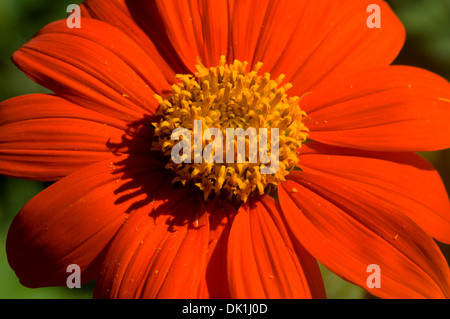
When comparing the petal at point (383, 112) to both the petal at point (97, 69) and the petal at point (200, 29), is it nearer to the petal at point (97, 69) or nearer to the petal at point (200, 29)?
the petal at point (200, 29)

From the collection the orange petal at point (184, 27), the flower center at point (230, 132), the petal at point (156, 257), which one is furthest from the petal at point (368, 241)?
the orange petal at point (184, 27)

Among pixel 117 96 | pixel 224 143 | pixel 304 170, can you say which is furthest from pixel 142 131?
pixel 304 170

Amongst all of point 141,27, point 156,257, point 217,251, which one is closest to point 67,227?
point 156,257

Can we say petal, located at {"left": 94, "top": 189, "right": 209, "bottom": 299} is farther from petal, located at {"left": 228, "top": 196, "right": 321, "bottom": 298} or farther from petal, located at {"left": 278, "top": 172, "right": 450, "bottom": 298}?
petal, located at {"left": 278, "top": 172, "right": 450, "bottom": 298}

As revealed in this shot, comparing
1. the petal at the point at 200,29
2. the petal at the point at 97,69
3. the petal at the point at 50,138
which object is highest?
the petal at the point at 200,29

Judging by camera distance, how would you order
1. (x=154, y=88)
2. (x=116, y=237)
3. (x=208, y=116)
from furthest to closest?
(x=154, y=88)
(x=208, y=116)
(x=116, y=237)
